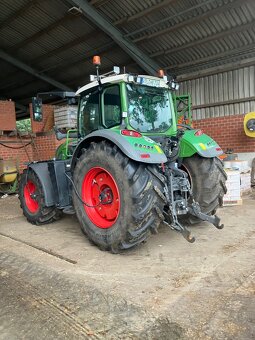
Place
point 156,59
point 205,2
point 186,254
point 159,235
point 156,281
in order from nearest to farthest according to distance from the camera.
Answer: point 156,281, point 186,254, point 159,235, point 205,2, point 156,59

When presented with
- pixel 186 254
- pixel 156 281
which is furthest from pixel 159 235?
pixel 156 281

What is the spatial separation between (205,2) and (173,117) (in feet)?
12.9

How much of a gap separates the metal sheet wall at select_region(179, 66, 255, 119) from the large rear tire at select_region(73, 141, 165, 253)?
627 centimetres

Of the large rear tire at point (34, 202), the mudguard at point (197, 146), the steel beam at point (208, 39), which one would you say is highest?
the steel beam at point (208, 39)

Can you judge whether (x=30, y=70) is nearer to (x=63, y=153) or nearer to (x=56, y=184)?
(x=63, y=153)

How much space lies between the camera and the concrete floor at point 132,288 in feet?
7.27

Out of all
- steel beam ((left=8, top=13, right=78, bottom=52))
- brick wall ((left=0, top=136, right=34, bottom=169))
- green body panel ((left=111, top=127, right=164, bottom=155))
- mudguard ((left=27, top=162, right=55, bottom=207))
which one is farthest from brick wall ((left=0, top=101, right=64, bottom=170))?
green body panel ((left=111, top=127, right=164, bottom=155))

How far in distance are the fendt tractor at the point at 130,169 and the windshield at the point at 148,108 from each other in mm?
12

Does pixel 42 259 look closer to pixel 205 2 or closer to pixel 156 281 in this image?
pixel 156 281

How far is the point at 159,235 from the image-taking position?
4.31m

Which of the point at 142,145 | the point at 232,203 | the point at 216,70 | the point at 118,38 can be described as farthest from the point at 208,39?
the point at 142,145

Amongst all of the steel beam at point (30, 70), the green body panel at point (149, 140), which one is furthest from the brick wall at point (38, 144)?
the green body panel at point (149, 140)

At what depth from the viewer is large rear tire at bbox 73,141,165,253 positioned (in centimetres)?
338

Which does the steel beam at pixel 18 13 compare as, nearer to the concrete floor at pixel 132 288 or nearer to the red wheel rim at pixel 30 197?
the red wheel rim at pixel 30 197
